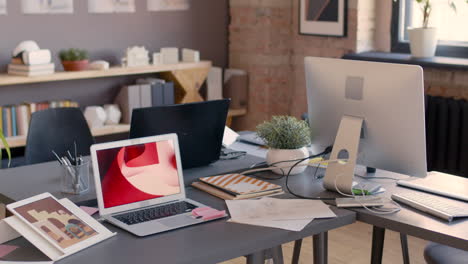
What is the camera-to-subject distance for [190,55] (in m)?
5.48

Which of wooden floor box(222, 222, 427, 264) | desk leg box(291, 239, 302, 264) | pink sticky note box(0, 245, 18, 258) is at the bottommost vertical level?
wooden floor box(222, 222, 427, 264)

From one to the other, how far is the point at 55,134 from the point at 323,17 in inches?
95.5

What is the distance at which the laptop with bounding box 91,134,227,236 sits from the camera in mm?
2316

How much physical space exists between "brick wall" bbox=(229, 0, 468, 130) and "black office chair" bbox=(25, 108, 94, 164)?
2.16 metres

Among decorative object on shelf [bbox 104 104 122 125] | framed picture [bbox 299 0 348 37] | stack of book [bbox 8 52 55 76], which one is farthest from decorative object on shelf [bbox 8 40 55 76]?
framed picture [bbox 299 0 348 37]

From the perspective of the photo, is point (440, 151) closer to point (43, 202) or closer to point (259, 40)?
point (259, 40)

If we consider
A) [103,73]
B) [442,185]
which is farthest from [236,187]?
[103,73]

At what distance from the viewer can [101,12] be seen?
516 cm

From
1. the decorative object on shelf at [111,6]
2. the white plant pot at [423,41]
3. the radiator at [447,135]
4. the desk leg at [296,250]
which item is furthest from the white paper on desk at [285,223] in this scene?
the decorative object on shelf at [111,6]

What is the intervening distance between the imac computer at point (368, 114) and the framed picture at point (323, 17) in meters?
2.40

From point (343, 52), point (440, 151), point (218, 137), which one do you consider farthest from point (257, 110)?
point (218, 137)

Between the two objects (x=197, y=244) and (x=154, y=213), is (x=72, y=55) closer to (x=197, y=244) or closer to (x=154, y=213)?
(x=154, y=213)

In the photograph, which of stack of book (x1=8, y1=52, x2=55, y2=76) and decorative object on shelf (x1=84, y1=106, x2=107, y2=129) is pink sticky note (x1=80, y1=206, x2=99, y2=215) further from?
decorative object on shelf (x1=84, y1=106, x2=107, y2=129)

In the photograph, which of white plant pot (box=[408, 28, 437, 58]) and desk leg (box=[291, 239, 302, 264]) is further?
white plant pot (box=[408, 28, 437, 58])
